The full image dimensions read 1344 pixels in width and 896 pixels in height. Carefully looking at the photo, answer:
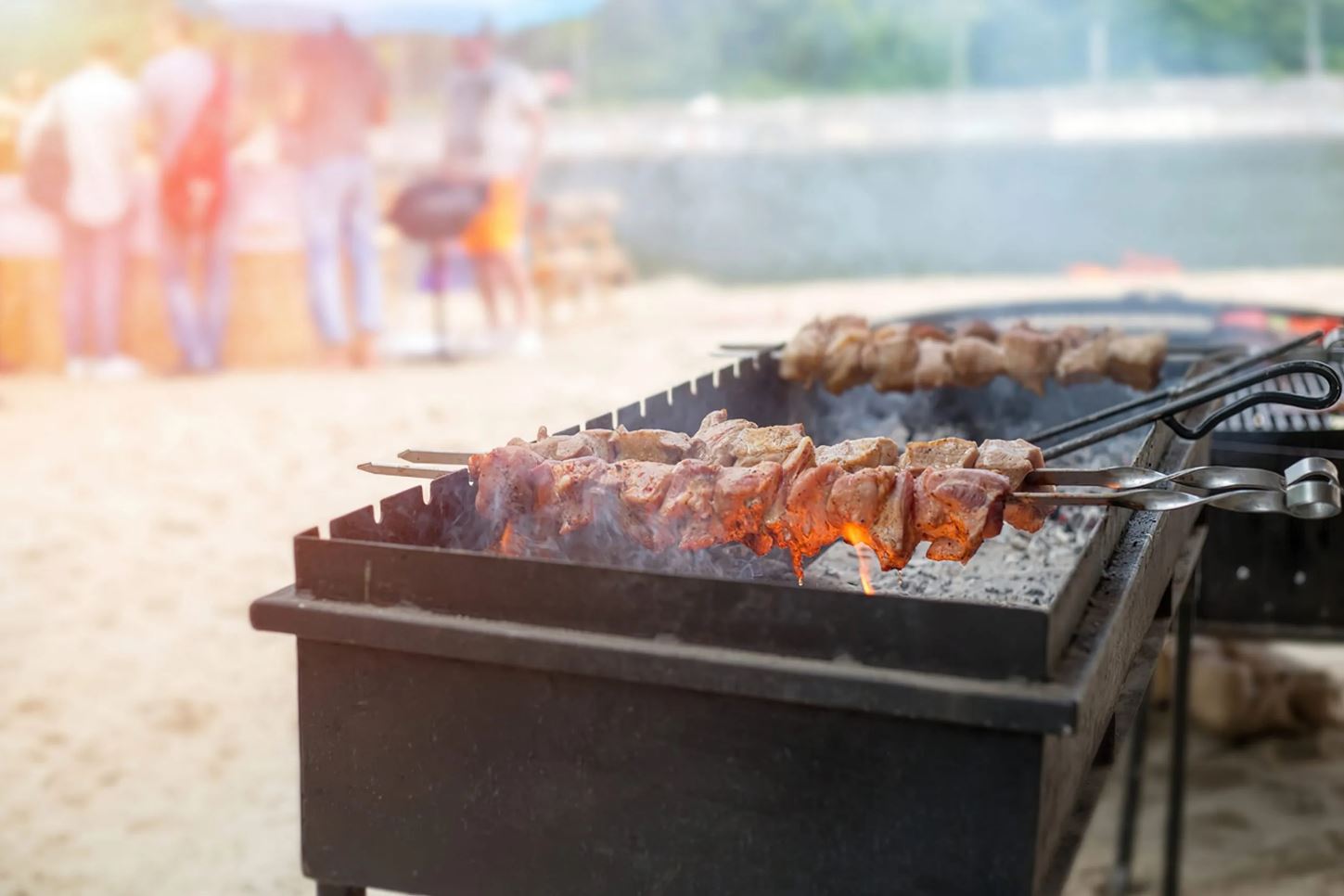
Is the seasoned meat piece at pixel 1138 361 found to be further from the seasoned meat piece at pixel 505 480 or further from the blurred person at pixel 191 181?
the blurred person at pixel 191 181

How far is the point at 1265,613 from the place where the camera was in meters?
3.29

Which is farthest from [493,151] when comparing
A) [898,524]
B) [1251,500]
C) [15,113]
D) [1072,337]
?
[1251,500]

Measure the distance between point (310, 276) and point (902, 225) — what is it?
29.2 ft

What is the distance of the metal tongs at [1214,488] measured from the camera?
1567mm

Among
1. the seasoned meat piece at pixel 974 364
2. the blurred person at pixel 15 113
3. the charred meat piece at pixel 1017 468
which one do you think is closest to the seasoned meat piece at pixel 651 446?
the charred meat piece at pixel 1017 468

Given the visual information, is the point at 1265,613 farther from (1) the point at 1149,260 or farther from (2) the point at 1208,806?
(1) the point at 1149,260

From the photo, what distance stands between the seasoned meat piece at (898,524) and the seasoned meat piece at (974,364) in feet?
4.42

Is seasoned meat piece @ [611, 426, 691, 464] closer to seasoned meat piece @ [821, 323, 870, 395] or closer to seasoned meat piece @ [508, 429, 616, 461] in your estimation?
seasoned meat piece @ [508, 429, 616, 461]

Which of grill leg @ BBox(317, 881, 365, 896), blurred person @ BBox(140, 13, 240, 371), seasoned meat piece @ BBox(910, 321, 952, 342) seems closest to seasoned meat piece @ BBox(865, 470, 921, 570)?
grill leg @ BBox(317, 881, 365, 896)

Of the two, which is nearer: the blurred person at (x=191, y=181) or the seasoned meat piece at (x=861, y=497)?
the seasoned meat piece at (x=861, y=497)

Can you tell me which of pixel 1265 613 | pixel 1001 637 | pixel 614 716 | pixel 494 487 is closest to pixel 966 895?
pixel 1001 637

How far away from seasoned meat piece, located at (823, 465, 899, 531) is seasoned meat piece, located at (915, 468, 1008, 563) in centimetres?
5

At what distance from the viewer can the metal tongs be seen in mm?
1567

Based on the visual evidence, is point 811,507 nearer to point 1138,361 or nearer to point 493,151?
point 1138,361
